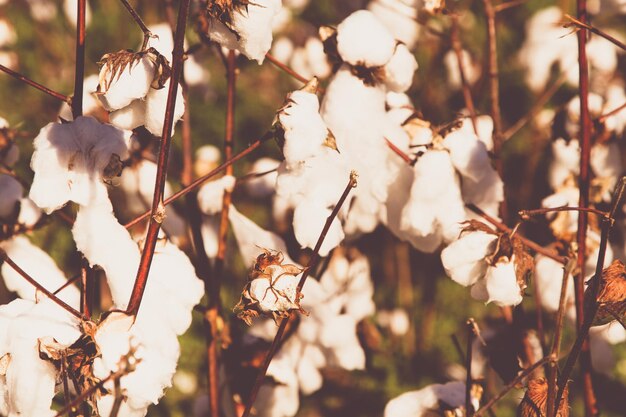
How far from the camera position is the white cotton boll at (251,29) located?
2.86 ft

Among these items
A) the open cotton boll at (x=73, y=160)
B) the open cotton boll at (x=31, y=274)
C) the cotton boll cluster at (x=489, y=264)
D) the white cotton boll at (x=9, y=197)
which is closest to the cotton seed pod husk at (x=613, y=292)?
the cotton boll cluster at (x=489, y=264)

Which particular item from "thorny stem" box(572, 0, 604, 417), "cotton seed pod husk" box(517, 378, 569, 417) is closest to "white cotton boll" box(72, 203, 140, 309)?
"cotton seed pod husk" box(517, 378, 569, 417)

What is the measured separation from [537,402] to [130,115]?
0.60m

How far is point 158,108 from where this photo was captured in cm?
87

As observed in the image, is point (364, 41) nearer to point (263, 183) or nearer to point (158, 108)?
point (158, 108)

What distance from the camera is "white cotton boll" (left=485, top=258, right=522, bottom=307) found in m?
0.97

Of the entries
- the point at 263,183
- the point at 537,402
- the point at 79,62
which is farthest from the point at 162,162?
the point at 263,183

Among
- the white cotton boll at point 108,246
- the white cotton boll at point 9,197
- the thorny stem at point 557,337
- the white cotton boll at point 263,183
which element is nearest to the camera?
the thorny stem at point 557,337

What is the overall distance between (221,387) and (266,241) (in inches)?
10.5

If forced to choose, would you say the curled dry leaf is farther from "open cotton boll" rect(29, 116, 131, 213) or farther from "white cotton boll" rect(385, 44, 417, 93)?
"white cotton boll" rect(385, 44, 417, 93)

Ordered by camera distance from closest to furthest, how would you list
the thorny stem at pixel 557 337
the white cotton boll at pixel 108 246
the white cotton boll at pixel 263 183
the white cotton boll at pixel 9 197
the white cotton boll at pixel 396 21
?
the thorny stem at pixel 557 337 → the white cotton boll at pixel 108 246 → the white cotton boll at pixel 9 197 → the white cotton boll at pixel 263 183 → the white cotton boll at pixel 396 21

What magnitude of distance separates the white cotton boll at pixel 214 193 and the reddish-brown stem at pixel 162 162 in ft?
1.27

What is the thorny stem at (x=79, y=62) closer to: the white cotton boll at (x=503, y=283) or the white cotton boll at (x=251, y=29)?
the white cotton boll at (x=251, y=29)

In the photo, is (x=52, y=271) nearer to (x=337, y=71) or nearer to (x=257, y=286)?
(x=257, y=286)
